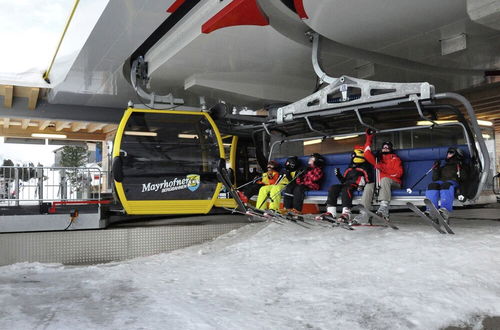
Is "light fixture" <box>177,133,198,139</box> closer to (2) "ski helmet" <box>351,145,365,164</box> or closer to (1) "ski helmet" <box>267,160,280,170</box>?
(1) "ski helmet" <box>267,160,280,170</box>

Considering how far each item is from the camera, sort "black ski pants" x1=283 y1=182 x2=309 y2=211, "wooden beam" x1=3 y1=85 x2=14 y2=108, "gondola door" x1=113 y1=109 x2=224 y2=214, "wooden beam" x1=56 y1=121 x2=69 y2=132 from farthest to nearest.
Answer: "wooden beam" x1=56 y1=121 x2=69 y2=132
"wooden beam" x1=3 y1=85 x2=14 y2=108
"gondola door" x1=113 y1=109 x2=224 y2=214
"black ski pants" x1=283 y1=182 x2=309 y2=211

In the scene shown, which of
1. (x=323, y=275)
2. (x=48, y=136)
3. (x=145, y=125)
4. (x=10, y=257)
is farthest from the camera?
(x=48, y=136)

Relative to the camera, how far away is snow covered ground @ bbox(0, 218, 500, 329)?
2.74 meters

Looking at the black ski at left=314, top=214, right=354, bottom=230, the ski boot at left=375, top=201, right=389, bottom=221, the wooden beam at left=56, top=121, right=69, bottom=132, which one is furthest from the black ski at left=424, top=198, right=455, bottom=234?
the wooden beam at left=56, top=121, right=69, bottom=132

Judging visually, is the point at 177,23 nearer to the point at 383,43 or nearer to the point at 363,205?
the point at 383,43

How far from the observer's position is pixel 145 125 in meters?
6.80

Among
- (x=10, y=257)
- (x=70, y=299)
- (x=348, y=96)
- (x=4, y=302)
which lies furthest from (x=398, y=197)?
(x=10, y=257)

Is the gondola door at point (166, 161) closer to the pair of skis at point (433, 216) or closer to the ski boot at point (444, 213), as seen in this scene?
the pair of skis at point (433, 216)

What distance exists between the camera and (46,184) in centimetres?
693

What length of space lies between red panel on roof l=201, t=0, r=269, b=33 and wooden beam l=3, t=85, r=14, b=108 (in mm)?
6103

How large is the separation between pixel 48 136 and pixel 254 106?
9.80 meters

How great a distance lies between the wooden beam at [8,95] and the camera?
979 cm

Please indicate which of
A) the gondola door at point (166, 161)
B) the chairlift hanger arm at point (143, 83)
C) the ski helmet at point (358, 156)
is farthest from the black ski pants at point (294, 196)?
the chairlift hanger arm at point (143, 83)

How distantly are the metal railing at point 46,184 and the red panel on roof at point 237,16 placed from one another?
3136 mm
